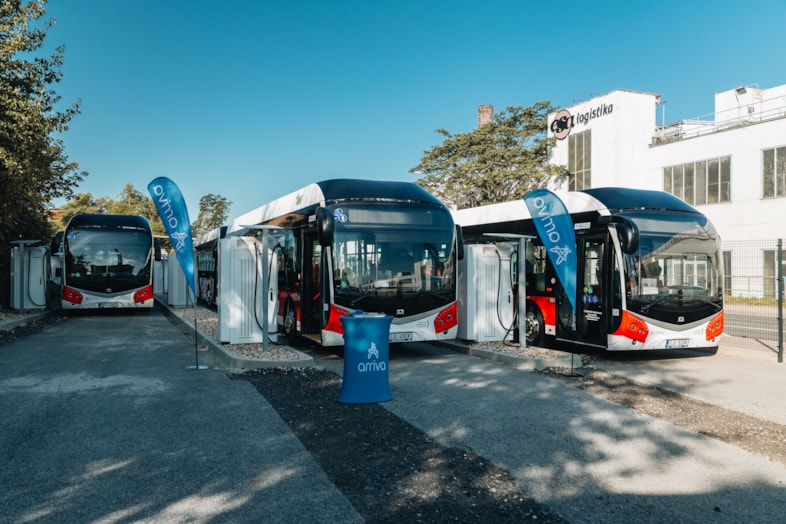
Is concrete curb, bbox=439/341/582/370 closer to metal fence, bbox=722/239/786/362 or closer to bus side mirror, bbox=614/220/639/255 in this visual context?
bus side mirror, bbox=614/220/639/255

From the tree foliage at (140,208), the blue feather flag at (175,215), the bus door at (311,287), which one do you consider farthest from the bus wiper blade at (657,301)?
the tree foliage at (140,208)

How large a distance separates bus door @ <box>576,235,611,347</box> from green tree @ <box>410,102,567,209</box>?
30.5m

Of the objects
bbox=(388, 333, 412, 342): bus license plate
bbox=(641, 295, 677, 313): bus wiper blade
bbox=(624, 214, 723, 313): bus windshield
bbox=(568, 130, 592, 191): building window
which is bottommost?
bbox=(388, 333, 412, 342): bus license plate

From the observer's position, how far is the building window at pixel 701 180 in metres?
32.6

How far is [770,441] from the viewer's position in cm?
638

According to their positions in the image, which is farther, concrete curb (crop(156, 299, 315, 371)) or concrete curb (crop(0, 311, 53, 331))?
concrete curb (crop(0, 311, 53, 331))

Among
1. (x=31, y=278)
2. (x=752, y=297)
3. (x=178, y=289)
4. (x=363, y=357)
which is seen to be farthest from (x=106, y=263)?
(x=752, y=297)

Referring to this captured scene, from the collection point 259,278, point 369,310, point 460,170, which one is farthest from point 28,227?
point 460,170

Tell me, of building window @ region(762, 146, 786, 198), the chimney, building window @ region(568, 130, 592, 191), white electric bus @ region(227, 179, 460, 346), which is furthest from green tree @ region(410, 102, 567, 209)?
white electric bus @ region(227, 179, 460, 346)

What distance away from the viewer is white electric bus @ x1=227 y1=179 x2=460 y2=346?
1082 centimetres

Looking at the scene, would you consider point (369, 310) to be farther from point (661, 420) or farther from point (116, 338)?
point (116, 338)

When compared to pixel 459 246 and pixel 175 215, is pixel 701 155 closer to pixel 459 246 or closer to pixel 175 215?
pixel 459 246

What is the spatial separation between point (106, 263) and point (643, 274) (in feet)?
54.4

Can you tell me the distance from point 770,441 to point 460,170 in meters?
38.1
